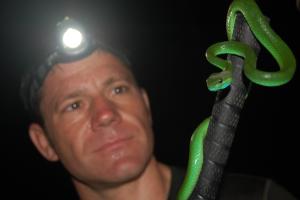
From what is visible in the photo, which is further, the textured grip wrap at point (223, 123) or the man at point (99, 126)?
the man at point (99, 126)

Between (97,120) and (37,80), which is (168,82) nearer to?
(37,80)

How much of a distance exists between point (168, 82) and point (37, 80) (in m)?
3.70

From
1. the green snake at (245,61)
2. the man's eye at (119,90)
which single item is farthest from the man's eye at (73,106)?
the green snake at (245,61)

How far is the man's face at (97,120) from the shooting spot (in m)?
2.52

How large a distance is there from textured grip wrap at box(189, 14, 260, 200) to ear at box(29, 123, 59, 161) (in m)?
2.12

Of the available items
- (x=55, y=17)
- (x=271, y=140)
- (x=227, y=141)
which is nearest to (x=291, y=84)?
(x=271, y=140)

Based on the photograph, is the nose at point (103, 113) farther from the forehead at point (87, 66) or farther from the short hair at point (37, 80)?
the short hair at point (37, 80)

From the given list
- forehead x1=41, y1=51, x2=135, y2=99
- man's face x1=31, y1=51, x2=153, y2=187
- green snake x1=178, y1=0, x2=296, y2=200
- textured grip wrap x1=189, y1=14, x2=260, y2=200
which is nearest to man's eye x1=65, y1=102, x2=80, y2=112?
man's face x1=31, y1=51, x2=153, y2=187

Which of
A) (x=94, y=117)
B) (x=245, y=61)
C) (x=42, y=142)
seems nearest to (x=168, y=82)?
(x=42, y=142)

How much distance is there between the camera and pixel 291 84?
5.89 metres

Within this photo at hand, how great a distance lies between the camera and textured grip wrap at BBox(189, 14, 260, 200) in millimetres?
914

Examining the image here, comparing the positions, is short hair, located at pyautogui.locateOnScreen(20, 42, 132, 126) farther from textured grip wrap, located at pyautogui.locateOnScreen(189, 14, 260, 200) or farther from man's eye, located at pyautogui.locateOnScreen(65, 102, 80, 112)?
textured grip wrap, located at pyautogui.locateOnScreen(189, 14, 260, 200)

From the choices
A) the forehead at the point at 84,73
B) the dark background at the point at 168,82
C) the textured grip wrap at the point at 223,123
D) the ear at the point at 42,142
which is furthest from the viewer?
the dark background at the point at 168,82

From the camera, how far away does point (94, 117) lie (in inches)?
102
